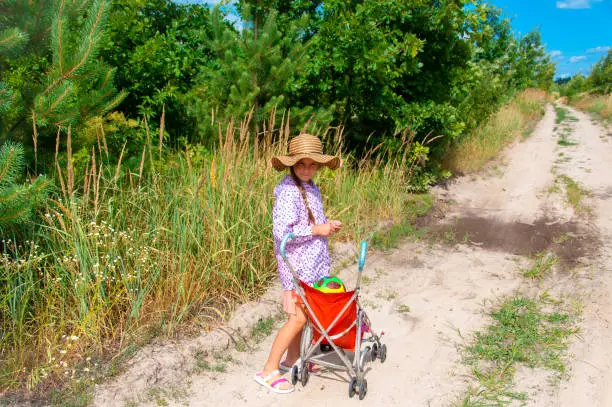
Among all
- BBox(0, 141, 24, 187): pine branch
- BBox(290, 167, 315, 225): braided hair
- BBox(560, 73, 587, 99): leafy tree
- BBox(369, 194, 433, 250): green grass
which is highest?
BBox(560, 73, 587, 99): leafy tree

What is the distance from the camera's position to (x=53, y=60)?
3086mm

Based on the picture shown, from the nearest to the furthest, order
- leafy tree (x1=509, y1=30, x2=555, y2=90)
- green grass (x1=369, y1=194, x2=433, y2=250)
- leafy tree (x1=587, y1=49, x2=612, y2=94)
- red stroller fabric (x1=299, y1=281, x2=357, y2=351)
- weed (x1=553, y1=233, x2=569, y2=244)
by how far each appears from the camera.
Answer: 1. red stroller fabric (x1=299, y1=281, x2=357, y2=351)
2. green grass (x1=369, y1=194, x2=433, y2=250)
3. weed (x1=553, y1=233, x2=569, y2=244)
4. leafy tree (x1=509, y1=30, x2=555, y2=90)
5. leafy tree (x1=587, y1=49, x2=612, y2=94)

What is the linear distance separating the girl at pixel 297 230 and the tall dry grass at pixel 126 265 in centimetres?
84

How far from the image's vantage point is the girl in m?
3.04

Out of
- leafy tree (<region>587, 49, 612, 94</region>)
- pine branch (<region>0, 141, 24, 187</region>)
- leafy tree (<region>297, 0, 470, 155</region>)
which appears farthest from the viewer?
leafy tree (<region>587, 49, 612, 94</region>)

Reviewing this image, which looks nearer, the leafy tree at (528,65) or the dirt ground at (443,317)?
the dirt ground at (443,317)

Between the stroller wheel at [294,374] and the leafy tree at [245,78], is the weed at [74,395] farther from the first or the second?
the leafy tree at [245,78]

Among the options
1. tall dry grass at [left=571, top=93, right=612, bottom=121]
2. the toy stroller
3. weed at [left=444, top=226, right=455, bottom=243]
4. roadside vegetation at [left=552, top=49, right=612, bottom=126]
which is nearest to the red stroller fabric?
the toy stroller

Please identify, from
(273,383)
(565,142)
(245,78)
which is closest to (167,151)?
(245,78)

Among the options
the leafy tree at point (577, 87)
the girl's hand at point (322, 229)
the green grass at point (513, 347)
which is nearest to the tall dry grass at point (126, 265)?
the girl's hand at point (322, 229)

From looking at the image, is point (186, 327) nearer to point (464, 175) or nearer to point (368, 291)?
point (368, 291)

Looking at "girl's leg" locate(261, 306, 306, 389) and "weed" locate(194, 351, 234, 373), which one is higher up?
"girl's leg" locate(261, 306, 306, 389)

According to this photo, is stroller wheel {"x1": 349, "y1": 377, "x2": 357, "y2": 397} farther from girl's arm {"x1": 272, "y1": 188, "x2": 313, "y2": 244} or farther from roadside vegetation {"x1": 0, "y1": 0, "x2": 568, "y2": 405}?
roadside vegetation {"x1": 0, "y1": 0, "x2": 568, "y2": 405}

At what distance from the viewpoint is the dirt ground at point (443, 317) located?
3.16m
